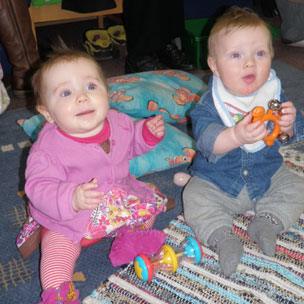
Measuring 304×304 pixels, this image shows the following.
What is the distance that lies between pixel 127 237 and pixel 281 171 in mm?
403

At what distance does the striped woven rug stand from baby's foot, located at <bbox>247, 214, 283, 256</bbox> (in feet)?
0.08

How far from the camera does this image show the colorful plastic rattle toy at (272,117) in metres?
0.88

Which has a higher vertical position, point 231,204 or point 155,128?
point 155,128

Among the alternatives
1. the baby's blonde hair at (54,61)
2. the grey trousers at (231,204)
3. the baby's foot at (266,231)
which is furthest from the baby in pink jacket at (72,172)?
the baby's foot at (266,231)

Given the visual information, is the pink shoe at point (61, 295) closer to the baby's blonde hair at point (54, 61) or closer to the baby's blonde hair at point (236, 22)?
the baby's blonde hair at point (54, 61)

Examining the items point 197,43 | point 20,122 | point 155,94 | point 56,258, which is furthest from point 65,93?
point 197,43

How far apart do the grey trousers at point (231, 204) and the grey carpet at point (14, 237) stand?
4.0 inches

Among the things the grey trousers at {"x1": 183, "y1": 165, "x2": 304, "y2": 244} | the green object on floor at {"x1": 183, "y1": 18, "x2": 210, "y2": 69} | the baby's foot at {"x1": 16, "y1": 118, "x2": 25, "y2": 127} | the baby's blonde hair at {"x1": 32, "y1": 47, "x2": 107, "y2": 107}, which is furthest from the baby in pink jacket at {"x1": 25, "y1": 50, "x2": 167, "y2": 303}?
the green object on floor at {"x1": 183, "y1": 18, "x2": 210, "y2": 69}

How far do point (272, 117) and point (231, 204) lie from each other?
0.76 ft

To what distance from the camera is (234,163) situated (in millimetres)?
1021

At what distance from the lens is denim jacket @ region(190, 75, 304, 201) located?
3.30ft

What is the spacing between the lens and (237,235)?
1017mm

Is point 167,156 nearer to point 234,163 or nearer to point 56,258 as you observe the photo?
point 234,163

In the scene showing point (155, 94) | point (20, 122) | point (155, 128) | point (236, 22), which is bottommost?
point (20, 122)
